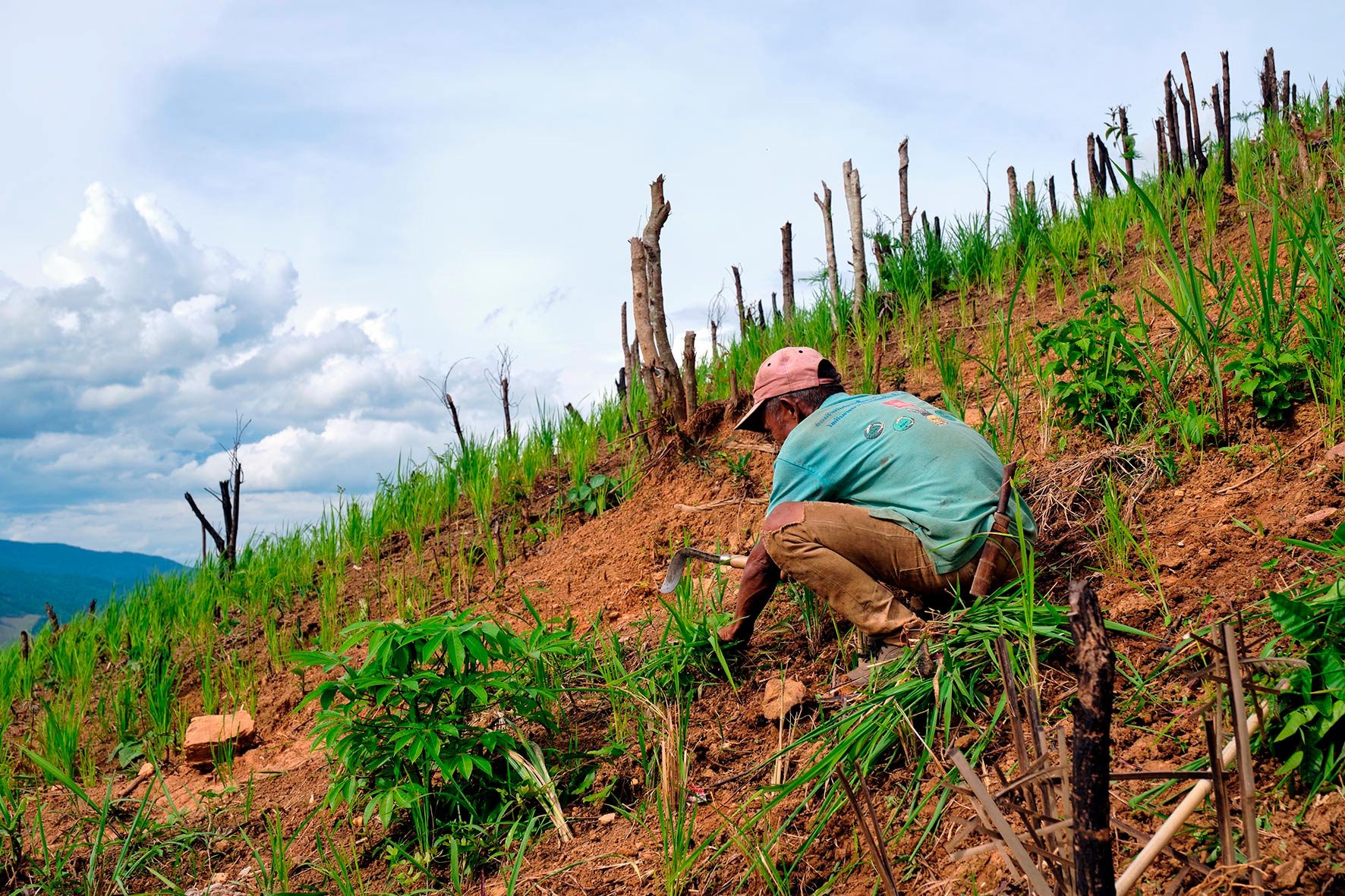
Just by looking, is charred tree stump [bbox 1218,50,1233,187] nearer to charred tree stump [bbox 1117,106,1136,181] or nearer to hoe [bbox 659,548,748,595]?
charred tree stump [bbox 1117,106,1136,181]

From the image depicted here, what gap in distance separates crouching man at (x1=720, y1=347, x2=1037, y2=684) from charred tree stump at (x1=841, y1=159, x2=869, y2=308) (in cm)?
363

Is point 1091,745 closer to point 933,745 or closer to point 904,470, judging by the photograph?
point 933,745

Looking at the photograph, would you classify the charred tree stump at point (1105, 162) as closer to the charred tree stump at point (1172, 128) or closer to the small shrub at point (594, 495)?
the charred tree stump at point (1172, 128)

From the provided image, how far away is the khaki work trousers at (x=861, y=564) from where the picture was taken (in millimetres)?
3195

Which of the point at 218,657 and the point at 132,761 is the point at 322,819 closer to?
the point at 132,761

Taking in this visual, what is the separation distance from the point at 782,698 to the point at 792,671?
1.09 ft

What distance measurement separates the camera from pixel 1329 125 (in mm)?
7332

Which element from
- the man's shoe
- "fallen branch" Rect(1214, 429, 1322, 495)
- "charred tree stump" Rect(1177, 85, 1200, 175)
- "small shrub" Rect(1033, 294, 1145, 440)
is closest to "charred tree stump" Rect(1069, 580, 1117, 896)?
the man's shoe

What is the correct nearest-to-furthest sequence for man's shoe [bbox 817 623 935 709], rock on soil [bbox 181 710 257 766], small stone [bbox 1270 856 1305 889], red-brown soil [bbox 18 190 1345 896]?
small stone [bbox 1270 856 1305 889]
red-brown soil [bbox 18 190 1345 896]
man's shoe [bbox 817 623 935 709]
rock on soil [bbox 181 710 257 766]

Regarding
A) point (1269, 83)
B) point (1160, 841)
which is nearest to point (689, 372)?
point (1160, 841)

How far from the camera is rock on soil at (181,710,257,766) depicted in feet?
15.5

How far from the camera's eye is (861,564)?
3.29 meters

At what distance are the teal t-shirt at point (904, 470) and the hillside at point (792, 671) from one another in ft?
0.99

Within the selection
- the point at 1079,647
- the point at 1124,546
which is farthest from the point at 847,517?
the point at 1079,647
